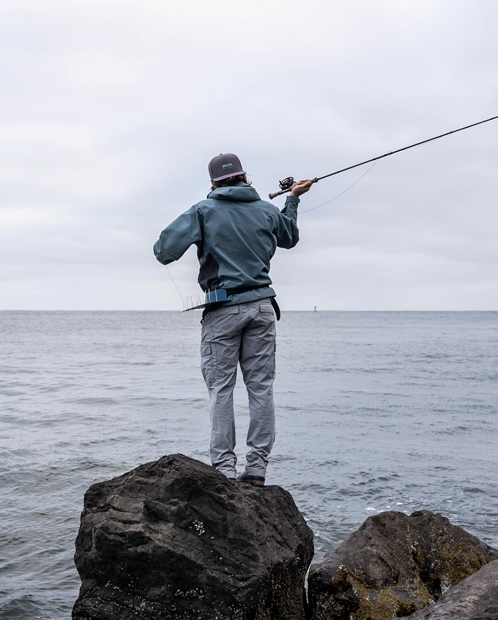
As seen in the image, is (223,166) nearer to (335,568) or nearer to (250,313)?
(250,313)

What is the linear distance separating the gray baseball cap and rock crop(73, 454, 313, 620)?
81.1 inches

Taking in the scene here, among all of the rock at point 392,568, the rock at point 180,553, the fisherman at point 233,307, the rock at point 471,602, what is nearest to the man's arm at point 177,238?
the fisherman at point 233,307

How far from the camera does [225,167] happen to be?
4.62 meters

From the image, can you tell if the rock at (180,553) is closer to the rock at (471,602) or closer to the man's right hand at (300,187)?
the rock at (471,602)

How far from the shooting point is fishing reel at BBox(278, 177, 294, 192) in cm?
524

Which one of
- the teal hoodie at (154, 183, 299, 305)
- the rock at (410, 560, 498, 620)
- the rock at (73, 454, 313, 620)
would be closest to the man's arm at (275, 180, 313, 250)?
the teal hoodie at (154, 183, 299, 305)

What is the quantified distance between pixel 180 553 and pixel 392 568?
58.9 inches

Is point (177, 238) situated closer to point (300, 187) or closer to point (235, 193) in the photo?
point (235, 193)

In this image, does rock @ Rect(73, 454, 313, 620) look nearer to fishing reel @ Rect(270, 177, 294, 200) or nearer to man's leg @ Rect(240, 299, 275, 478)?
man's leg @ Rect(240, 299, 275, 478)

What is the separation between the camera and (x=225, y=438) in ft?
14.3

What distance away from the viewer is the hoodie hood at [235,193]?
14.7 ft

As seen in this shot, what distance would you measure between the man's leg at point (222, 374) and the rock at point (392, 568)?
0.92 m

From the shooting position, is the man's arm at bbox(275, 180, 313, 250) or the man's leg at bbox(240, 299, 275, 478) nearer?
the man's leg at bbox(240, 299, 275, 478)

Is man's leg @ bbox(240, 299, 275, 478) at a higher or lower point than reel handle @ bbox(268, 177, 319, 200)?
lower
